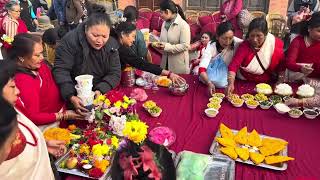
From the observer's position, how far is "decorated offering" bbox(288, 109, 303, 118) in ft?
8.24

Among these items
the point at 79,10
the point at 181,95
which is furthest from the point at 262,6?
the point at 181,95

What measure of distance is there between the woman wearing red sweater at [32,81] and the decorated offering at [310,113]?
5.92ft

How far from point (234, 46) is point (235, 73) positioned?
0.27m

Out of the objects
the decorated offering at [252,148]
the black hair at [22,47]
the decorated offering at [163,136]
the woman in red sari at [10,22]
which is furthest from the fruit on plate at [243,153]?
the woman in red sari at [10,22]

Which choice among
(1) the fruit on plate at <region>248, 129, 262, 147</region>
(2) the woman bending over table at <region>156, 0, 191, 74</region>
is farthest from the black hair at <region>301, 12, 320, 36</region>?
(2) the woman bending over table at <region>156, 0, 191, 74</region>

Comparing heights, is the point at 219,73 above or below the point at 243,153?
above

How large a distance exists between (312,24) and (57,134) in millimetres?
2309

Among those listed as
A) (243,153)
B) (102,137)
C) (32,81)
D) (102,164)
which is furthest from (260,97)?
→ (32,81)

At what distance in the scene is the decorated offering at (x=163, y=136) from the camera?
2.17 meters

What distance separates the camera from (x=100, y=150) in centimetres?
201

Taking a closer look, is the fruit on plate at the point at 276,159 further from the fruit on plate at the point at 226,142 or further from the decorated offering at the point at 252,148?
the fruit on plate at the point at 226,142

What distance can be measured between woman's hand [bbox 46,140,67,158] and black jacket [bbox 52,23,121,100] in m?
0.58

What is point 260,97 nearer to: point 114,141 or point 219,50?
point 219,50

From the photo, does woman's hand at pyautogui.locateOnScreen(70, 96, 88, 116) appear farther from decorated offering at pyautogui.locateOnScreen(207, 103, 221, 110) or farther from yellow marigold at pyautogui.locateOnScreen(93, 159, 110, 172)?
decorated offering at pyautogui.locateOnScreen(207, 103, 221, 110)
